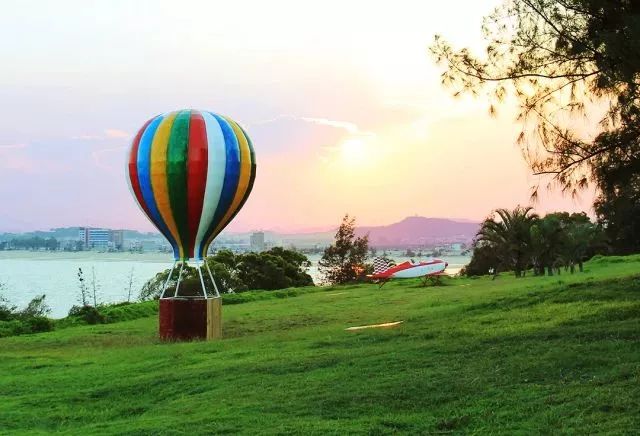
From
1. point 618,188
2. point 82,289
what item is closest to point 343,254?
point 82,289

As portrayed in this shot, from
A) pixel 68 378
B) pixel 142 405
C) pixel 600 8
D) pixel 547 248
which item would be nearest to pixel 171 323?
pixel 68 378

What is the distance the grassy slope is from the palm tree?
1582 cm

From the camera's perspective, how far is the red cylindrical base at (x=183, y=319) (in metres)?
15.5

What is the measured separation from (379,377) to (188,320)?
318 inches

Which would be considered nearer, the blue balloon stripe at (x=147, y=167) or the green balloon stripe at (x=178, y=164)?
the green balloon stripe at (x=178, y=164)

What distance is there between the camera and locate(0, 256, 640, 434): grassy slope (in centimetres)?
651

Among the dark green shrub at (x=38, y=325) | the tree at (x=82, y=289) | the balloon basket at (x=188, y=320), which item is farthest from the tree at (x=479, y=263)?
the balloon basket at (x=188, y=320)

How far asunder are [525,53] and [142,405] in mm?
7866

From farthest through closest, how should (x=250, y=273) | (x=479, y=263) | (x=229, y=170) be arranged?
(x=479, y=263), (x=250, y=273), (x=229, y=170)

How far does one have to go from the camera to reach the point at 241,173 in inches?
631

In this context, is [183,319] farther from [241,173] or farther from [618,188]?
[618,188]

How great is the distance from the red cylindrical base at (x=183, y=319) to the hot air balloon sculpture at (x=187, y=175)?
0.07ft

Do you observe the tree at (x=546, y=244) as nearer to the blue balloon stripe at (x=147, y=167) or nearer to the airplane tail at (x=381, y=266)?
the airplane tail at (x=381, y=266)

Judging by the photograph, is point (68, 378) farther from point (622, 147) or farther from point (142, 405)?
point (622, 147)
